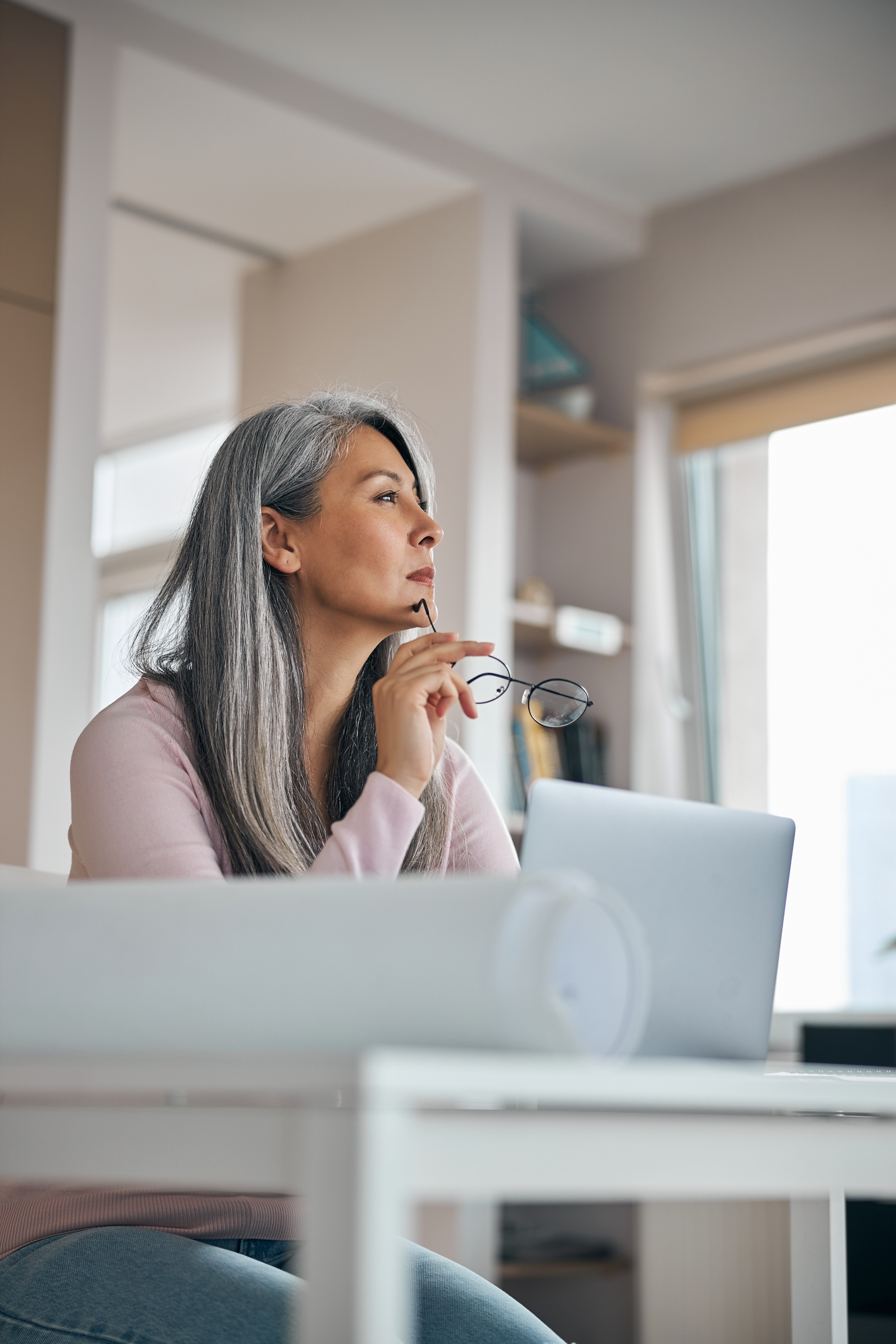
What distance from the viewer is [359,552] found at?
150 centimetres

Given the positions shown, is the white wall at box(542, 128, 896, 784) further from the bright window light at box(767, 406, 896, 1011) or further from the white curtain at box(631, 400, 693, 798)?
the bright window light at box(767, 406, 896, 1011)

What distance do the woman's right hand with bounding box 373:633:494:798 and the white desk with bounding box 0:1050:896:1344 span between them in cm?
70

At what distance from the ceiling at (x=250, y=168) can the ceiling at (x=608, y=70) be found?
0.04m

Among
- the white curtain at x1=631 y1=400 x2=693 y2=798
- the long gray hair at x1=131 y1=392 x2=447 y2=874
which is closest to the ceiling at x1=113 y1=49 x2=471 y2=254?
the white curtain at x1=631 y1=400 x2=693 y2=798

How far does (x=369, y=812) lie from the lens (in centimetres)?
116

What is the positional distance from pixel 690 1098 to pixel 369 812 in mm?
699

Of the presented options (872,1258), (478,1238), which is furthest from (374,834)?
(478,1238)

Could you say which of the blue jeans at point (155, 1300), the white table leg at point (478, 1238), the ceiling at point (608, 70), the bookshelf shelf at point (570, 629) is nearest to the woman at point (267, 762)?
the blue jeans at point (155, 1300)

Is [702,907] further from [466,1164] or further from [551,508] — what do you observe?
[551,508]

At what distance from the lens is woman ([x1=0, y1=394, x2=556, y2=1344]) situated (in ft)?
2.93

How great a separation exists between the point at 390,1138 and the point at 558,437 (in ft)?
12.0

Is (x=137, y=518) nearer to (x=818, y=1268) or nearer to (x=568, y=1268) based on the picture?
(x=568, y=1268)

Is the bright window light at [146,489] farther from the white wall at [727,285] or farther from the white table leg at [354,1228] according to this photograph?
the white table leg at [354,1228]

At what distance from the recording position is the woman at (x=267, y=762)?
0.89 meters
